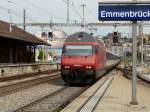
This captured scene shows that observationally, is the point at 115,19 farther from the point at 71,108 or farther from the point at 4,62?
the point at 4,62

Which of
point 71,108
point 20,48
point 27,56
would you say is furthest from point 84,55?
point 27,56

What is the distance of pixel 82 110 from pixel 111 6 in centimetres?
337

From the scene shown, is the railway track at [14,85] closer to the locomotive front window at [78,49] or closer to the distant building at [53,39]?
the locomotive front window at [78,49]

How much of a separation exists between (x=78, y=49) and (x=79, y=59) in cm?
82

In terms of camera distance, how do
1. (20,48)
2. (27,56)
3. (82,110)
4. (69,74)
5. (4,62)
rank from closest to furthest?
(82,110)
(69,74)
(4,62)
(20,48)
(27,56)

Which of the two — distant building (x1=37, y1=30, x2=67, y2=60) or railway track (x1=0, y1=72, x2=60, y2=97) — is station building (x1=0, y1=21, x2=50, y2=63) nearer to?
railway track (x1=0, y1=72, x2=60, y2=97)

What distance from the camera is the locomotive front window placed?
2853 cm

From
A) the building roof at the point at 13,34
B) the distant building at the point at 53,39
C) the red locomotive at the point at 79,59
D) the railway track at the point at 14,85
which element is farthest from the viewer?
the distant building at the point at 53,39

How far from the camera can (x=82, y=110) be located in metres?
14.2

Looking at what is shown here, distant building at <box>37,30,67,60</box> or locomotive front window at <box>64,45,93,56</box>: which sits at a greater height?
distant building at <box>37,30,67,60</box>

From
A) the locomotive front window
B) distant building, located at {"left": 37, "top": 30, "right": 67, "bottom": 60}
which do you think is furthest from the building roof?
distant building, located at {"left": 37, "top": 30, "right": 67, "bottom": 60}

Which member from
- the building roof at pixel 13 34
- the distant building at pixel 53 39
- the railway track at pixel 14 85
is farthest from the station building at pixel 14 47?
the distant building at pixel 53 39

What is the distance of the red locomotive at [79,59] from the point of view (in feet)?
91.7

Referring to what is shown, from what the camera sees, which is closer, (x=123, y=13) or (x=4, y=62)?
(x=123, y=13)
